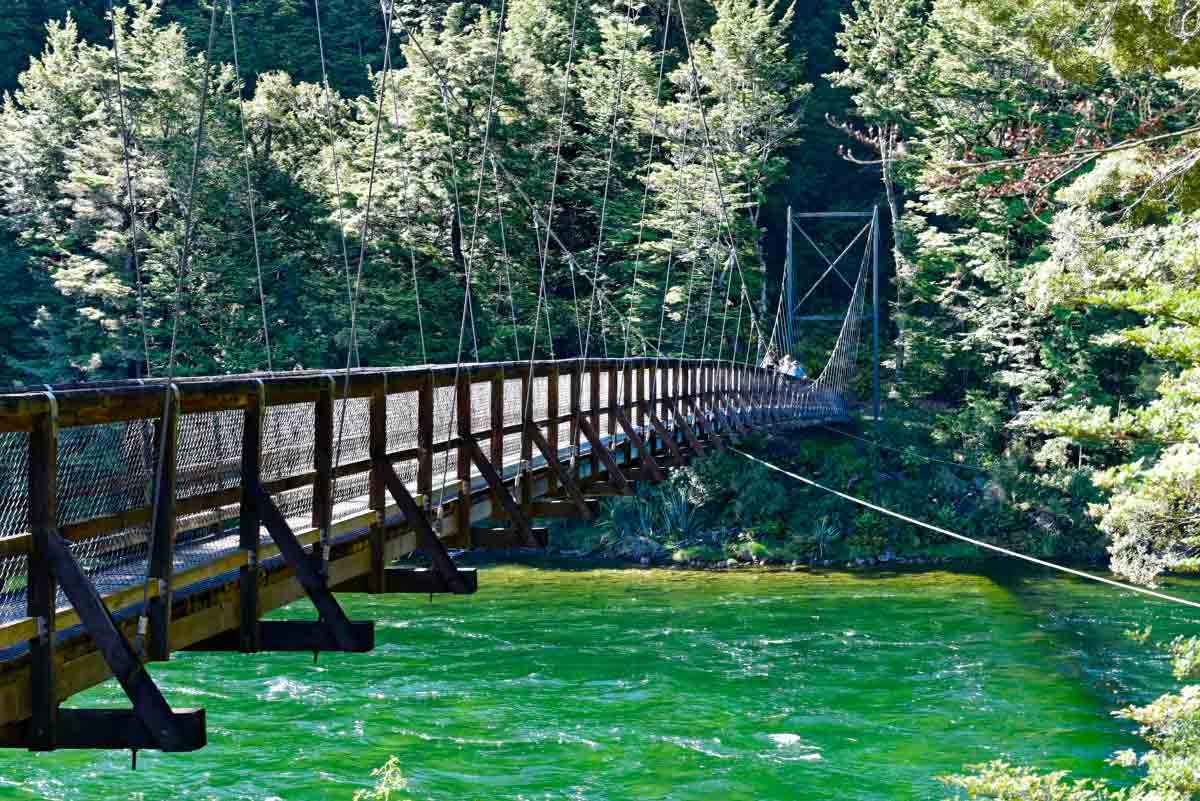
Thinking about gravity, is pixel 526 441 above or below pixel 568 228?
below

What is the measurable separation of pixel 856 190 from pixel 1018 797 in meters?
32.6

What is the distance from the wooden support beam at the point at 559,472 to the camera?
30.2 feet

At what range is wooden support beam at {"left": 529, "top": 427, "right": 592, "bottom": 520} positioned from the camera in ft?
30.2

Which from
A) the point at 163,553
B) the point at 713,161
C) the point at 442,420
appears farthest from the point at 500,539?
the point at 713,161

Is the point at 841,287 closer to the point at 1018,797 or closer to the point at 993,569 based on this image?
the point at 993,569

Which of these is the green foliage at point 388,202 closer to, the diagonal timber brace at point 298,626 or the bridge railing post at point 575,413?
the bridge railing post at point 575,413

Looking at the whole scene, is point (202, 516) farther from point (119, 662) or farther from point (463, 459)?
point (463, 459)

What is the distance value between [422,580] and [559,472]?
8.04 feet

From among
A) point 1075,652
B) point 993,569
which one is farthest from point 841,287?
point 1075,652

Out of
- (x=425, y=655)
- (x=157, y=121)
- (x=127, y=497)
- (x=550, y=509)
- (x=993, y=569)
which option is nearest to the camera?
(x=127, y=497)

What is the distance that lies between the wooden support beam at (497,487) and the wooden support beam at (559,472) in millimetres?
663

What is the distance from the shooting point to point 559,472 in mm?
9391

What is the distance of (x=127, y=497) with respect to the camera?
4.49 metres

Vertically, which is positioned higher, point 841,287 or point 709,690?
point 841,287
